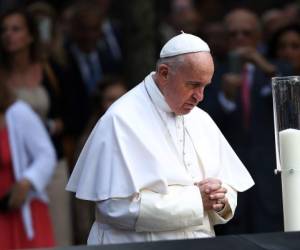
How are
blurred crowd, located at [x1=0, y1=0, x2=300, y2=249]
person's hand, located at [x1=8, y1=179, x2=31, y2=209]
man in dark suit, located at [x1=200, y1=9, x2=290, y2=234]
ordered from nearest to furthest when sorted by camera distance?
person's hand, located at [x1=8, y1=179, x2=31, y2=209] → blurred crowd, located at [x1=0, y1=0, x2=300, y2=249] → man in dark suit, located at [x1=200, y1=9, x2=290, y2=234]

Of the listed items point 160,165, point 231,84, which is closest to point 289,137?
point 160,165

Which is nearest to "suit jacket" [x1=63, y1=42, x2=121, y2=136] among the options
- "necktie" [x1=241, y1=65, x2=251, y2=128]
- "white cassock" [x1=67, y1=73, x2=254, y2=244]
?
"necktie" [x1=241, y1=65, x2=251, y2=128]

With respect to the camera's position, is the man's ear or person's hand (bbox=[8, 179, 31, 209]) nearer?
the man's ear

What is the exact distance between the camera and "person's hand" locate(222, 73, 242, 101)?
908 centimetres

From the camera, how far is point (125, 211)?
5.69 m

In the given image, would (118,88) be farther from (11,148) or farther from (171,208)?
(171,208)

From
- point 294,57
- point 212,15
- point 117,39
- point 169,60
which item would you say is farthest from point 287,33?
point 169,60

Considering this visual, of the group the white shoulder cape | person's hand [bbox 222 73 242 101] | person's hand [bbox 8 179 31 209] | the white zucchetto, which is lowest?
person's hand [bbox 8 179 31 209]

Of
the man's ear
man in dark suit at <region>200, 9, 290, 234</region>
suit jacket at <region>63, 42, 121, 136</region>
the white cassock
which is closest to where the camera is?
the white cassock

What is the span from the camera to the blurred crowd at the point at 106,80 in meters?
9.00

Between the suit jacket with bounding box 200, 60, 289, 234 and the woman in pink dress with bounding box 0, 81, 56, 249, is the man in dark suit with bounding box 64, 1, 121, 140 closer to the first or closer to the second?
the woman in pink dress with bounding box 0, 81, 56, 249

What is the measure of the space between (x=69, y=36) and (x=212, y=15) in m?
2.49

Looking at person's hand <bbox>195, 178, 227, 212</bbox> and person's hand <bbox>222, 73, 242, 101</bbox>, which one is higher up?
person's hand <bbox>222, 73, 242, 101</bbox>

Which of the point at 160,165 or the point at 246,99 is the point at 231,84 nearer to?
the point at 246,99
